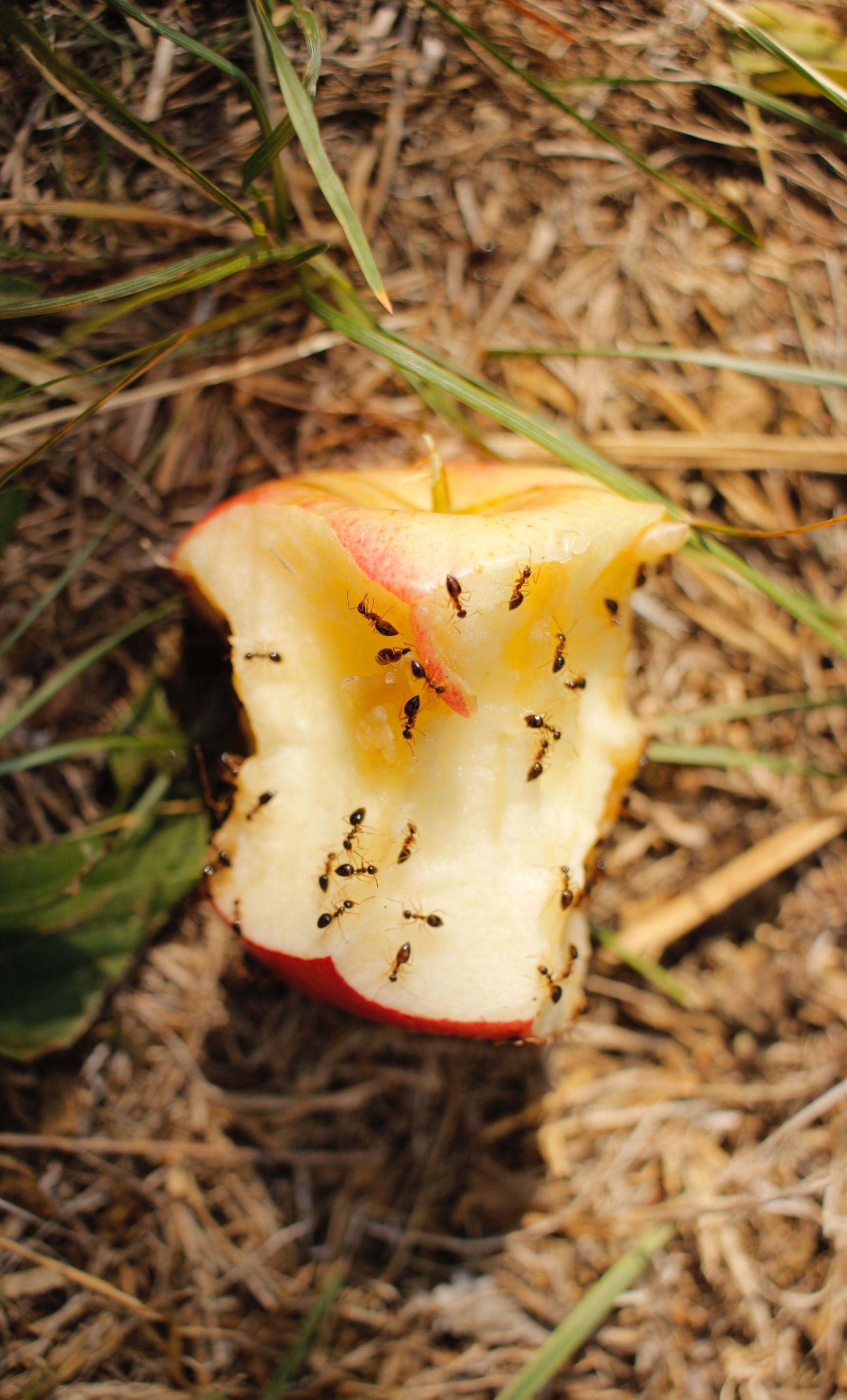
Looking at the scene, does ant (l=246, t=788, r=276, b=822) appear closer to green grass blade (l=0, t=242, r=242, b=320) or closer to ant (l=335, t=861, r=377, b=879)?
ant (l=335, t=861, r=377, b=879)

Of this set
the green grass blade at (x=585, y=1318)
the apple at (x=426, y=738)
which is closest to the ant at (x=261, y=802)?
the apple at (x=426, y=738)

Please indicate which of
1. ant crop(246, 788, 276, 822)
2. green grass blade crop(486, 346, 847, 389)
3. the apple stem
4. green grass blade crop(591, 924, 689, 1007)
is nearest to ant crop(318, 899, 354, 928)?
ant crop(246, 788, 276, 822)

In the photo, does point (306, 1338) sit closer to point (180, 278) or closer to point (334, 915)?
point (334, 915)

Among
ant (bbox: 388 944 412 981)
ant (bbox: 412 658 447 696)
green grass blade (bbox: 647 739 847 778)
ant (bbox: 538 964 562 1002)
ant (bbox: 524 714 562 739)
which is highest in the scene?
ant (bbox: 412 658 447 696)

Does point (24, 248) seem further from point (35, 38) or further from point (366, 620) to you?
point (366, 620)

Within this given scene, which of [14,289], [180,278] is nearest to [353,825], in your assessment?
[180,278]

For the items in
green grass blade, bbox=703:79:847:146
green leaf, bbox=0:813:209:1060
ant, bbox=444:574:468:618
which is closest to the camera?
ant, bbox=444:574:468:618

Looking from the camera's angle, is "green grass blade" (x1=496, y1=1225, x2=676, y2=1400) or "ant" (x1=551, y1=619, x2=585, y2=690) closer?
"ant" (x1=551, y1=619, x2=585, y2=690)
